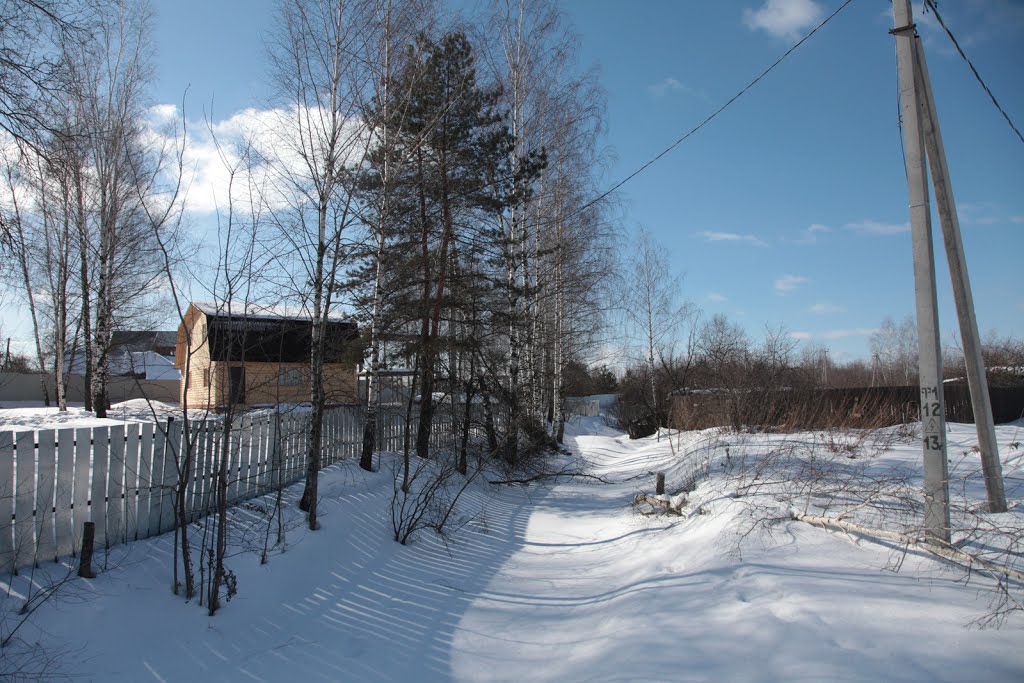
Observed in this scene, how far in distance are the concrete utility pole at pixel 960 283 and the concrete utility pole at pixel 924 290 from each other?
0.26 m

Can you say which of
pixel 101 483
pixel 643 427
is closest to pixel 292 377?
pixel 101 483

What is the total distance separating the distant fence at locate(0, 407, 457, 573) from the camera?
383cm

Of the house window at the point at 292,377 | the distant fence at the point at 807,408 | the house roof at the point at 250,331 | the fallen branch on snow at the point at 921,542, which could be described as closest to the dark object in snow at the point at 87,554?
the house roof at the point at 250,331

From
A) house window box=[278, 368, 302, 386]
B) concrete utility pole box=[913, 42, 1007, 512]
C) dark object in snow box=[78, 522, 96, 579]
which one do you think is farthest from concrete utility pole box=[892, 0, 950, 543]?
dark object in snow box=[78, 522, 96, 579]

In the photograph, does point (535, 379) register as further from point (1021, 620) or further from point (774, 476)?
point (1021, 620)

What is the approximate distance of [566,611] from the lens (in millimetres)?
4840

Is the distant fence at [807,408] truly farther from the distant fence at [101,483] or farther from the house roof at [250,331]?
the distant fence at [101,483]

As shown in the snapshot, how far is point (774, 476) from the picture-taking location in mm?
6875

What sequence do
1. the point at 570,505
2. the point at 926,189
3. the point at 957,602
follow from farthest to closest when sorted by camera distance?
1. the point at 570,505
2. the point at 926,189
3. the point at 957,602

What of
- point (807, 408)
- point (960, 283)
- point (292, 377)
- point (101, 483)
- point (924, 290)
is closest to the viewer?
point (101, 483)

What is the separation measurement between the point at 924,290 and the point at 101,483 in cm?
665

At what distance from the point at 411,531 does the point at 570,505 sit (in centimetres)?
373

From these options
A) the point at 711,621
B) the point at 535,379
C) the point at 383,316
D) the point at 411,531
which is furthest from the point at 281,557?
the point at 535,379

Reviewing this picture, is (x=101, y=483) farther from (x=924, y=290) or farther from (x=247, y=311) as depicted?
(x=924, y=290)
